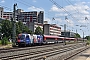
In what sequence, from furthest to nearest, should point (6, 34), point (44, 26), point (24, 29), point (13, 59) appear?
point (44, 26)
point (24, 29)
point (6, 34)
point (13, 59)

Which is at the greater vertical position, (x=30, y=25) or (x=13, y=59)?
(x=30, y=25)

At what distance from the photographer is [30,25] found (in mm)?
173750

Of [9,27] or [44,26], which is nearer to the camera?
[9,27]

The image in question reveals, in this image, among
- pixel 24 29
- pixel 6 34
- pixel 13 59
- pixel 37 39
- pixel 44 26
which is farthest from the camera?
pixel 44 26

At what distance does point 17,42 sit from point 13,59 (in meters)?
26.5

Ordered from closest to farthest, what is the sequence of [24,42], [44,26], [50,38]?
[24,42] < [50,38] < [44,26]

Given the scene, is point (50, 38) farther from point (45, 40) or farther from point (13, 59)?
point (13, 59)

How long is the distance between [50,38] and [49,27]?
107 metres

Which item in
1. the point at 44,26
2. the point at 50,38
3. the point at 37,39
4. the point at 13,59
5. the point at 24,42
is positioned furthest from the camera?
the point at 44,26

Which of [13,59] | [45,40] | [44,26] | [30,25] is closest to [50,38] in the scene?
[45,40]

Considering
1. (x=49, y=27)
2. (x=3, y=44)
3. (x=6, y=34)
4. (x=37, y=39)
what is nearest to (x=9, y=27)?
(x=6, y=34)

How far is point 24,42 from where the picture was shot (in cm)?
4934

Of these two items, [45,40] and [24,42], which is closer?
[24,42]

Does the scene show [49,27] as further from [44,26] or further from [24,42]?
[24,42]
